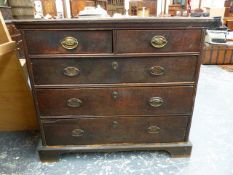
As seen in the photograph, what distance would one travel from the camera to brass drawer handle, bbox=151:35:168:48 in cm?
112

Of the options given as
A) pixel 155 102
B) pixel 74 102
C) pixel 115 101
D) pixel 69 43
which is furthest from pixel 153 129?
pixel 69 43

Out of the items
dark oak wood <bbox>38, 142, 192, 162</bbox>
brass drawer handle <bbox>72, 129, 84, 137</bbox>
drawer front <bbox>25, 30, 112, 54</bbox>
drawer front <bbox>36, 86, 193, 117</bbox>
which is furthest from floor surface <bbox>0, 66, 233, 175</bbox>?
drawer front <bbox>25, 30, 112, 54</bbox>

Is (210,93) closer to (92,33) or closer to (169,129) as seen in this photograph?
(169,129)

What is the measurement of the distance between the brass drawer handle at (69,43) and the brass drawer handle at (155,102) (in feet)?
1.90

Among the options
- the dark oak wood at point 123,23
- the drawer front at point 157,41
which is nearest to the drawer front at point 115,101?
the drawer front at point 157,41

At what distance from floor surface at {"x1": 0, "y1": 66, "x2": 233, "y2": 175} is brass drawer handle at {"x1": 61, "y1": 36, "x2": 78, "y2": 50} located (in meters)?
0.83

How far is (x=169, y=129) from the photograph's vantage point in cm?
139

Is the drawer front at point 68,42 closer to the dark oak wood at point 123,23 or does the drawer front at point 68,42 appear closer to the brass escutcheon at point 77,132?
the dark oak wood at point 123,23

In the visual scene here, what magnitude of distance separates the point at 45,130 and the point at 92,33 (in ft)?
2.41

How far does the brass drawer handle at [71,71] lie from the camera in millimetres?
1185

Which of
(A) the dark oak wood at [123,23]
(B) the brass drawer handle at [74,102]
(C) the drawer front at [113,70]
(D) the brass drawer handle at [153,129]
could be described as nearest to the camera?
(A) the dark oak wood at [123,23]

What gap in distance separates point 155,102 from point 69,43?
644 millimetres

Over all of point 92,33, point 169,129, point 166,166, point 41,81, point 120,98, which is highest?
point 92,33

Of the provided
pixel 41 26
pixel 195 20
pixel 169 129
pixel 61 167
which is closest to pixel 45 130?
pixel 61 167
